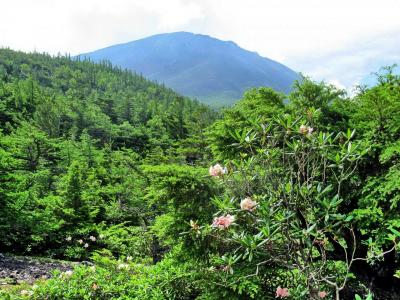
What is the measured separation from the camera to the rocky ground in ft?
30.3

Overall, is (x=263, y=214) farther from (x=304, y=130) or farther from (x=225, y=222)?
(x=304, y=130)

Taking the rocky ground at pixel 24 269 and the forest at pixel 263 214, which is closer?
the forest at pixel 263 214

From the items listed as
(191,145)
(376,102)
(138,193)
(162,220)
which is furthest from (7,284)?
(191,145)

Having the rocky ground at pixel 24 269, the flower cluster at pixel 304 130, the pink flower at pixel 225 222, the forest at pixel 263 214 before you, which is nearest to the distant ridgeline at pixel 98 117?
the forest at pixel 263 214

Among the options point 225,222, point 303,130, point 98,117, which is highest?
point 303,130

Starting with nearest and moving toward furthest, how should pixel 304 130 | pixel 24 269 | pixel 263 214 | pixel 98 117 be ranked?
1. pixel 263 214
2. pixel 304 130
3. pixel 24 269
4. pixel 98 117

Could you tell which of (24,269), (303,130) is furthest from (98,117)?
(303,130)

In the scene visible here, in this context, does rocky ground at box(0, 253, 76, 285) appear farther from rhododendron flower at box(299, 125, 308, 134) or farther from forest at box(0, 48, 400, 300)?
rhododendron flower at box(299, 125, 308, 134)

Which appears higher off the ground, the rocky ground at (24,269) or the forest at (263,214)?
the forest at (263,214)

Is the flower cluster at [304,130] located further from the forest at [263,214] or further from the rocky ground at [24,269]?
the rocky ground at [24,269]

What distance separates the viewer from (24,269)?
33.8ft

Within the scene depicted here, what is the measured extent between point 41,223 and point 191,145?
26181 millimetres

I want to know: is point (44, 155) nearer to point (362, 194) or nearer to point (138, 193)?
point (138, 193)

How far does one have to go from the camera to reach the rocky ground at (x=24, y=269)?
9.23 m
